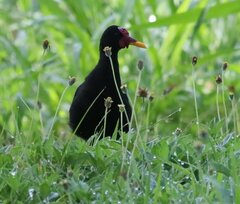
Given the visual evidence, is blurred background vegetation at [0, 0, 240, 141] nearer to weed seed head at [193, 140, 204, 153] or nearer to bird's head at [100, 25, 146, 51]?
bird's head at [100, 25, 146, 51]

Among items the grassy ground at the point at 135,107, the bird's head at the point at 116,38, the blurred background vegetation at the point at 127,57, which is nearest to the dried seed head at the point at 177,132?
the grassy ground at the point at 135,107

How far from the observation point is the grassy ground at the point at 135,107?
3371 millimetres

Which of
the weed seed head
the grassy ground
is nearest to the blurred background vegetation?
the grassy ground

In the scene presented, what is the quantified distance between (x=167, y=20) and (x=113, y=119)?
4.24ft

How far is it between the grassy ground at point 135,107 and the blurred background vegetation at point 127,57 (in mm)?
11

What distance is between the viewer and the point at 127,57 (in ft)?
23.7

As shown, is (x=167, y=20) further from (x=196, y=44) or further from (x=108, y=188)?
(x=108, y=188)

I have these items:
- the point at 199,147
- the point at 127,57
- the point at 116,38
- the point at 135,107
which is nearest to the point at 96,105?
→ the point at 116,38

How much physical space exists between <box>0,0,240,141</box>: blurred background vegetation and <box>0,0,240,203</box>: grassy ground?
11 mm

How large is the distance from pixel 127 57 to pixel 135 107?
115 cm

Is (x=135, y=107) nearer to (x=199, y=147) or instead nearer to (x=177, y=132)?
(x=177, y=132)

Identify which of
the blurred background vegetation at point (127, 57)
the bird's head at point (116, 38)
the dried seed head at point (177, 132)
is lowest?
the blurred background vegetation at point (127, 57)

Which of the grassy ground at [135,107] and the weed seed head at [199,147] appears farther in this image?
the weed seed head at [199,147]

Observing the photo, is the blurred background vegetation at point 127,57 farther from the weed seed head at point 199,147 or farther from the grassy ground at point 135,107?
the weed seed head at point 199,147
